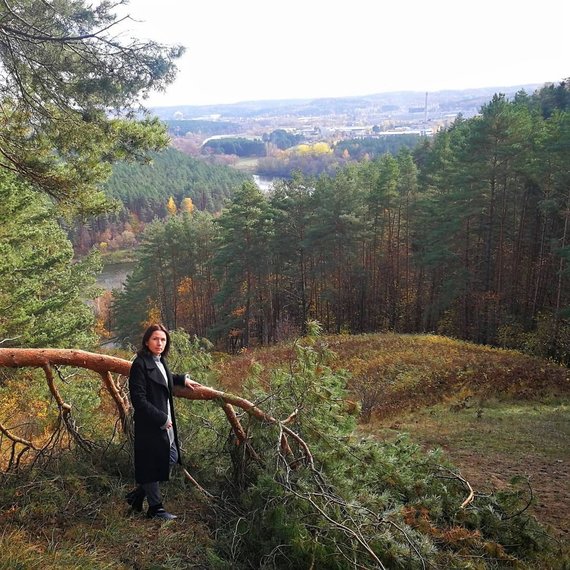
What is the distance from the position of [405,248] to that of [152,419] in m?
29.2

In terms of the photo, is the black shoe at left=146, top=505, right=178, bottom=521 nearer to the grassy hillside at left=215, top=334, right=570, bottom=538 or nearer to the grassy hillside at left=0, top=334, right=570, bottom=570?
the grassy hillside at left=0, top=334, right=570, bottom=570

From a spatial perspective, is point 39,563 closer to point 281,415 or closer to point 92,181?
point 281,415

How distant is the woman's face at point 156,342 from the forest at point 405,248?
707 inches

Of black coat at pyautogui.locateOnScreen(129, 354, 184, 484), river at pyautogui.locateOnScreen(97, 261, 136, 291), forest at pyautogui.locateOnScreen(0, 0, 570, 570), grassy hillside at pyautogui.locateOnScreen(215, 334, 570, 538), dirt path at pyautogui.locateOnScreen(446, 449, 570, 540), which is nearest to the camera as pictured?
forest at pyautogui.locateOnScreen(0, 0, 570, 570)

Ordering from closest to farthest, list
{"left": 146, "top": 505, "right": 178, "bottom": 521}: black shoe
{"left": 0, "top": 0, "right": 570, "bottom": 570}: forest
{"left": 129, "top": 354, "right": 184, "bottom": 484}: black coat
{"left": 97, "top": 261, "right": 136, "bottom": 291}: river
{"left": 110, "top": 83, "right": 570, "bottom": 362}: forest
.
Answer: {"left": 0, "top": 0, "right": 570, "bottom": 570}: forest < {"left": 129, "top": 354, "right": 184, "bottom": 484}: black coat < {"left": 146, "top": 505, "right": 178, "bottom": 521}: black shoe < {"left": 110, "top": 83, "right": 570, "bottom": 362}: forest < {"left": 97, "top": 261, "right": 136, "bottom": 291}: river

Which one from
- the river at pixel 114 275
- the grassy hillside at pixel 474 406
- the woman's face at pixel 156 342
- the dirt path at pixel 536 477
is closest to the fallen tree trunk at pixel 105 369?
the woman's face at pixel 156 342

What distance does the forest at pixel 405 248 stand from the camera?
22469 millimetres

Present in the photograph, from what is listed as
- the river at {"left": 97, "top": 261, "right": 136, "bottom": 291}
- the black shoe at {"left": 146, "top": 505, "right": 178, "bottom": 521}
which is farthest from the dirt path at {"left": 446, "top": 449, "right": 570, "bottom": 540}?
the river at {"left": 97, "top": 261, "right": 136, "bottom": 291}

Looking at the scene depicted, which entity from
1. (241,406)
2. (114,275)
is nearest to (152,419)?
(241,406)

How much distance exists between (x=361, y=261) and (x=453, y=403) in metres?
20.1

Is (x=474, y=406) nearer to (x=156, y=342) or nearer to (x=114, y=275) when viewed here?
(x=156, y=342)

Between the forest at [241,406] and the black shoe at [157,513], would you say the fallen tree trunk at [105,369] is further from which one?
the black shoe at [157,513]

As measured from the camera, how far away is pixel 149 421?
3.87 m

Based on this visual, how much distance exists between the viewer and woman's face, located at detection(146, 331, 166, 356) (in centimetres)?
402
